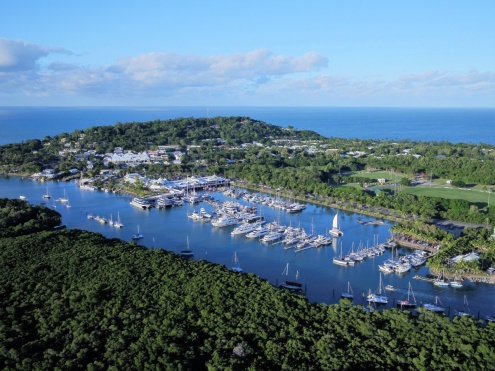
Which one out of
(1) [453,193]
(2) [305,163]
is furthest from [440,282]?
(2) [305,163]

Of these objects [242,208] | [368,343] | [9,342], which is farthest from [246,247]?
[9,342]

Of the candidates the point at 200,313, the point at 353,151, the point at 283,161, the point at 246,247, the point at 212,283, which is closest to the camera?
the point at 200,313

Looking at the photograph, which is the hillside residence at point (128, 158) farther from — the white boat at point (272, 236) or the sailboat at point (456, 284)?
the sailboat at point (456, 284)

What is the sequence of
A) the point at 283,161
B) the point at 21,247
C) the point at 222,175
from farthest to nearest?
the point at 283,161, the point at 222,175, the point at 21,247

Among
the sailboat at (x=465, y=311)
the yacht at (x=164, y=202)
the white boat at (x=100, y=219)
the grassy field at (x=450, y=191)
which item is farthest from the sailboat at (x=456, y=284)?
the yacht at (x=164, y=202)

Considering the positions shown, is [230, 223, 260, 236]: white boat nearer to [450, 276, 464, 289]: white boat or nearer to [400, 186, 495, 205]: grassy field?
[450, 276, 464, 289]: white boat

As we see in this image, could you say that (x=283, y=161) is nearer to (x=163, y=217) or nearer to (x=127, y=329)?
(x=163, y=217)
